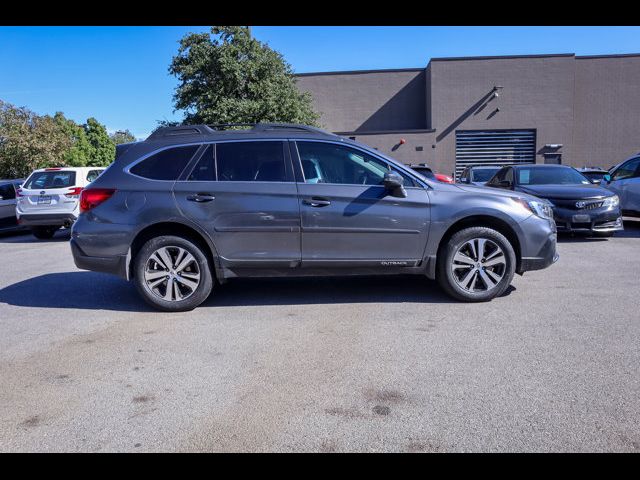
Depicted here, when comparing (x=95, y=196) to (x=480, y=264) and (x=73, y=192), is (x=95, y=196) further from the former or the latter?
(x=73, y=192)

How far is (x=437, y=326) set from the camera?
15.2 feet

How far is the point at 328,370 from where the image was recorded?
146 inches

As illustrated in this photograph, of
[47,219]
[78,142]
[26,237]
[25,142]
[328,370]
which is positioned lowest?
[328,370]

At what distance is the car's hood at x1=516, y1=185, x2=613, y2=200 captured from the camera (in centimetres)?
943

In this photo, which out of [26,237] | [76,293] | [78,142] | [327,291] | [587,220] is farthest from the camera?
[78,142]

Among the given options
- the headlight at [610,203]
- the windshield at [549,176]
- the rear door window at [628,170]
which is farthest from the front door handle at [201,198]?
the rear door window at [628,170]

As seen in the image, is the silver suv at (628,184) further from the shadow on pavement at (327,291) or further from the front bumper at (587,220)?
the shadow on pavement at (327,291)

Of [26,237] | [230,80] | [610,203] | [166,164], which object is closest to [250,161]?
[166,164]

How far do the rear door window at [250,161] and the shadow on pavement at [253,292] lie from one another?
1.42 m

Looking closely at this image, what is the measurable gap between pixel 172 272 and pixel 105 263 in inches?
29.8

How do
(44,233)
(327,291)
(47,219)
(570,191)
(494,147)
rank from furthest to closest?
(494,147)
(44,233)
(47,219)
(570,191)
(327,291)

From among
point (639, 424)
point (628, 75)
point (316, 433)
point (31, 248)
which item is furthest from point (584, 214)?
point (628, 75)

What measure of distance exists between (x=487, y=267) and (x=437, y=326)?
115 centimetres

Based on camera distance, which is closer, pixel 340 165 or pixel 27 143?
pixel 340 165
